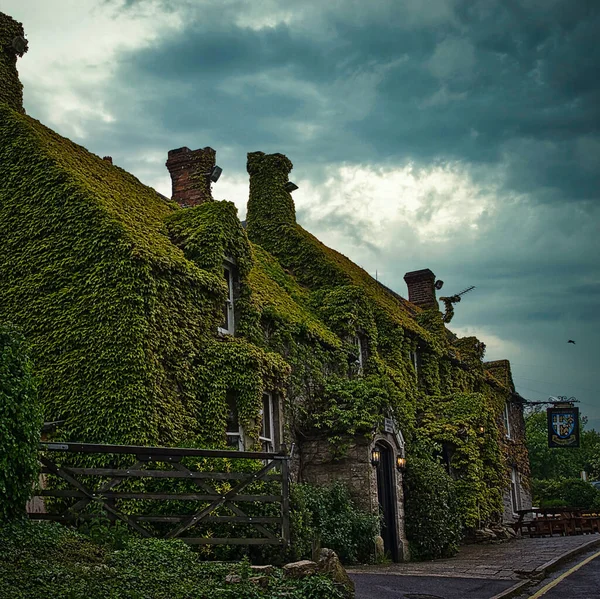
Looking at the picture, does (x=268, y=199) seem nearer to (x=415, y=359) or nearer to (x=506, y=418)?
(x=415, y=359)

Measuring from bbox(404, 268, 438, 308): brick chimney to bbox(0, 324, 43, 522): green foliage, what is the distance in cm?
2814

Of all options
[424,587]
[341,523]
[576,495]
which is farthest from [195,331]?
[576,495]

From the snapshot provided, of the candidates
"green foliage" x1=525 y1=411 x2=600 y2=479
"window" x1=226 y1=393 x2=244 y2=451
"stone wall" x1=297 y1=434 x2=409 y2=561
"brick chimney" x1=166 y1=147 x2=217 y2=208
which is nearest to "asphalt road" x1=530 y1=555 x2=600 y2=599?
"stone wall" x1=297 y1=434 x2=409 y2=561

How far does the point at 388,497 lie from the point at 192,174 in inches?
448

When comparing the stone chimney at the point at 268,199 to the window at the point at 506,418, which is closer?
the stone chimney at the point at 268,199

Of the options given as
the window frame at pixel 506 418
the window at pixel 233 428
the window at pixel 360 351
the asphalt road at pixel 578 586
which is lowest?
the asphalt road at pixel 578 586

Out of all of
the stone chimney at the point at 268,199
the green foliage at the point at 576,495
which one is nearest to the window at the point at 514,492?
the green foliage at the point at 576,495

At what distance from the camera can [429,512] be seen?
69.3ft

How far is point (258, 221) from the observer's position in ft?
98.0

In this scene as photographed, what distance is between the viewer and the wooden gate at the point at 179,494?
38.0 ft

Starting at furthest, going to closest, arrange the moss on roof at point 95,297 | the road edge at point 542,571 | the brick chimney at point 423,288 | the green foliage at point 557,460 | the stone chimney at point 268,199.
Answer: the green foliage at point 557,460 < the brick chimney at point 423,288 < the stone chimney at point 268,199 < the moss on roof at point 95,297 < the road edge at point 542,571

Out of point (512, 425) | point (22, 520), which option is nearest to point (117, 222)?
point (22, 520)

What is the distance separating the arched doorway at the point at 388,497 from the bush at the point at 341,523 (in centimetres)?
A: 187

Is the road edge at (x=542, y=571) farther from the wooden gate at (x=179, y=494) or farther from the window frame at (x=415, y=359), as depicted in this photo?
the window frame at (x=415, y=359)
